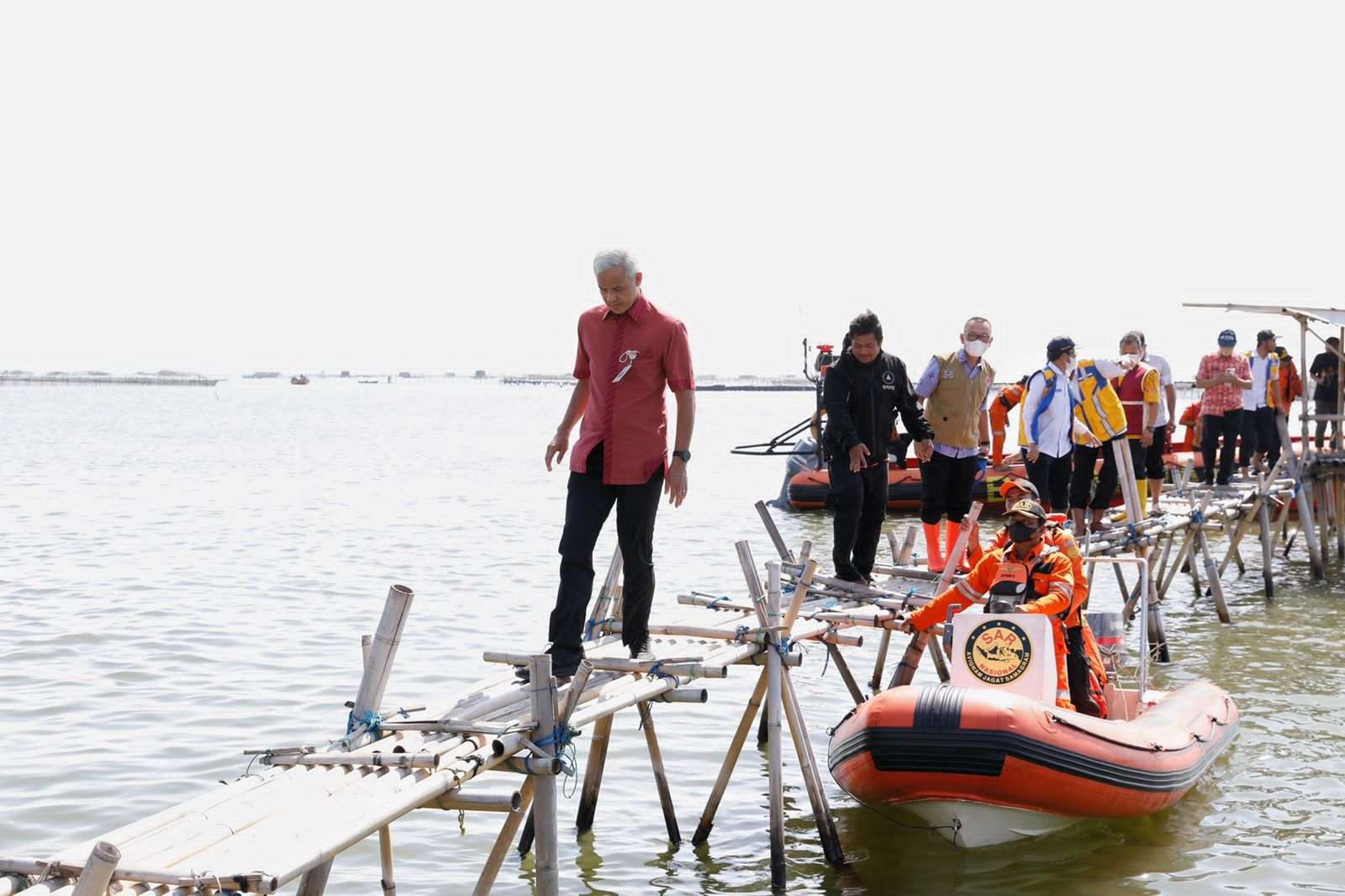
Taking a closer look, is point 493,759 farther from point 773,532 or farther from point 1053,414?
point 1053,414

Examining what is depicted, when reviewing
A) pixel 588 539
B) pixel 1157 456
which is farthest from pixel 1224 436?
pixel 588 539

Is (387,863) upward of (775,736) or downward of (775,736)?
downward

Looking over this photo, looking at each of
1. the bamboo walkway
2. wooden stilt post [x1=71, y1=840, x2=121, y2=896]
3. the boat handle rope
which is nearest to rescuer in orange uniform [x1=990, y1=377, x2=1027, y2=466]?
the bamboo walkway

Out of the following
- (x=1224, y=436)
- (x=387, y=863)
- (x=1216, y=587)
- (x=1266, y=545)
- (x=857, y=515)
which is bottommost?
(x=387, y=863)

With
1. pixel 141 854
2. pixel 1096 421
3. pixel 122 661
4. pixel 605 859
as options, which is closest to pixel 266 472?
pixel 122 661

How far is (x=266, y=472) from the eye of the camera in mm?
40062

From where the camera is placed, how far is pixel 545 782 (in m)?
6.02

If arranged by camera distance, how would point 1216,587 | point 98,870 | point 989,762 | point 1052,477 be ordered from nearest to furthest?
point 98,870, point 989,762, point 1052,477, point 1216,587

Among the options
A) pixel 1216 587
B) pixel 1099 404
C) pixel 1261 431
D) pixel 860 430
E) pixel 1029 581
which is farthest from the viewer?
pixel 1261 431

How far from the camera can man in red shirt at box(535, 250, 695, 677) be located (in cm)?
695

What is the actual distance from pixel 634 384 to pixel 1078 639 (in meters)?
3.24

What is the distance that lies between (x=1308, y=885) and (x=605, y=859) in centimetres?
390

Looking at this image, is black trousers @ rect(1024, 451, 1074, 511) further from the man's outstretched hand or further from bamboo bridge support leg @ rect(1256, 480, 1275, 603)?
the man's outstretched hand

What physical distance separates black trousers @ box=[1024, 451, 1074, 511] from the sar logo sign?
481 cm
